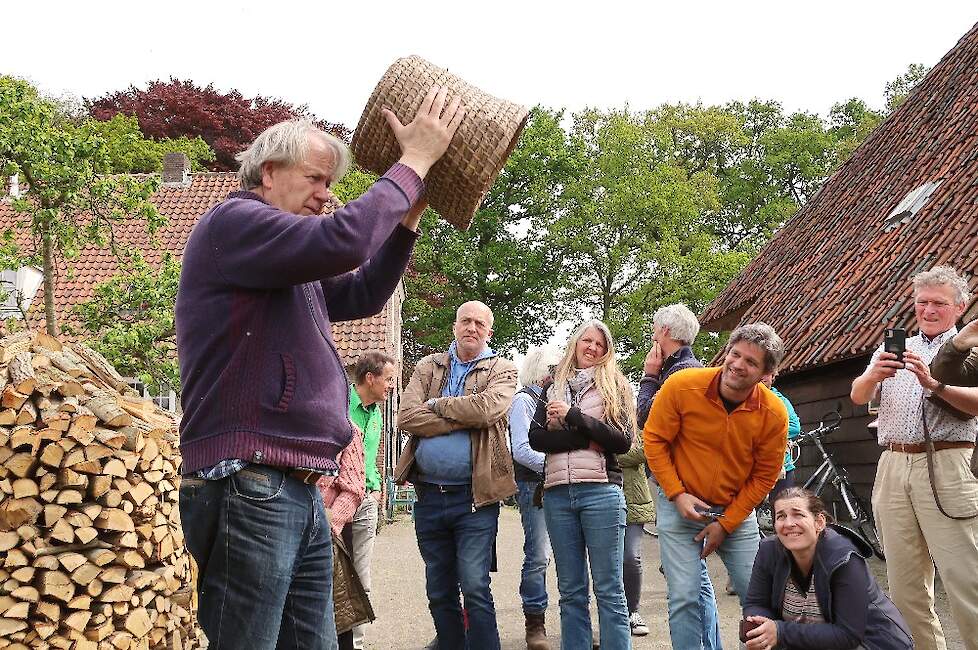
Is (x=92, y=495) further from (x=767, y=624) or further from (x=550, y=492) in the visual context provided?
(x=767, y=624)

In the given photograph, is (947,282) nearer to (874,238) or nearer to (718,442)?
(718,442)

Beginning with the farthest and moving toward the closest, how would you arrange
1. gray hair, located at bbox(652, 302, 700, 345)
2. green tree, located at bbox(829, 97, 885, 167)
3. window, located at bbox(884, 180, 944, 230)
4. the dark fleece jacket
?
green tree, located at bbox(829, 97, 885, 167) → window, located at bbox(884, 180, 944, 230) → gray hair, located at bbox(652, 302, 700, 345) → the dark fleece jacket

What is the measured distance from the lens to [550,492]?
577cm

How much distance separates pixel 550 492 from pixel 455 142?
128 inches

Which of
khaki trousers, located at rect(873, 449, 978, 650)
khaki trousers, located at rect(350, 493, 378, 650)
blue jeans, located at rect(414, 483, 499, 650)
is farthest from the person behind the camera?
khaki trousers, located at rect(350, 493, 378, 650)

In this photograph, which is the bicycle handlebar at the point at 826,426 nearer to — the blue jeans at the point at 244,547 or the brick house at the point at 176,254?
the blue jeans at the point at 244,547

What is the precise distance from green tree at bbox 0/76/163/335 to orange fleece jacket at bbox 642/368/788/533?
7549mm

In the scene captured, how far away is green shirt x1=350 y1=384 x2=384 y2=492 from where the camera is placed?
6.69 meters

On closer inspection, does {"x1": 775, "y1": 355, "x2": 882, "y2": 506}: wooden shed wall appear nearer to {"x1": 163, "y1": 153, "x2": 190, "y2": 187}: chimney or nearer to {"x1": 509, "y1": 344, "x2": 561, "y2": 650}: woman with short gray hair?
{"x1": 509, "y1": 344, "x2": 561, "y2": 650}: woman with short gray hair

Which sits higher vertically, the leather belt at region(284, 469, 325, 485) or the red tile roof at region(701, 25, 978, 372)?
the red tile roof at region(701, 25, 978, 372)

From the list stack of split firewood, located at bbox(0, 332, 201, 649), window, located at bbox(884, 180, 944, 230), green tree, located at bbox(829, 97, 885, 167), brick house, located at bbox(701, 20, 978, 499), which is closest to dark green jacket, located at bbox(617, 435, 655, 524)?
brick house, located at bbox(701, 20, 978, 499)

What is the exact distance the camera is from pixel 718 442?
5230 mm

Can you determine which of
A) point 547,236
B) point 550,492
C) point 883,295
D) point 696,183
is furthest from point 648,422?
point 696,183

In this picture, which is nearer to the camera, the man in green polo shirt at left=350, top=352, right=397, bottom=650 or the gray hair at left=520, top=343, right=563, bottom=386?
the man in green polo shirt at left=350, top=352, right=397, bottom=650
